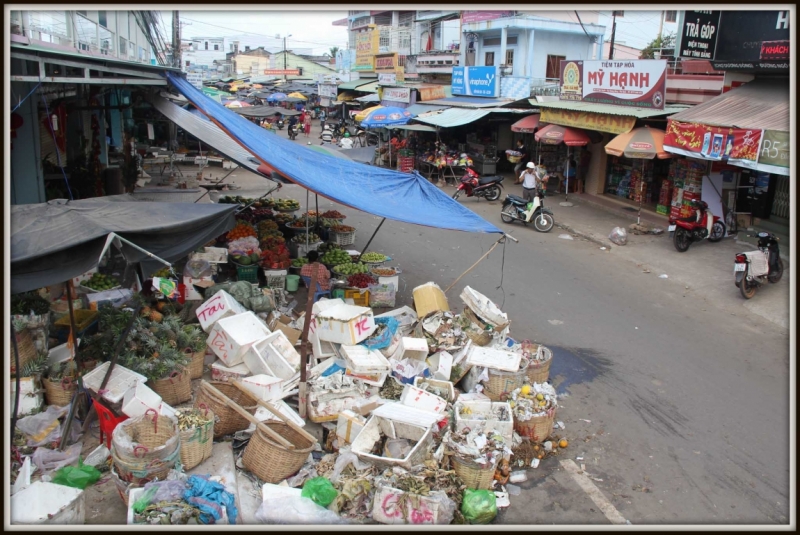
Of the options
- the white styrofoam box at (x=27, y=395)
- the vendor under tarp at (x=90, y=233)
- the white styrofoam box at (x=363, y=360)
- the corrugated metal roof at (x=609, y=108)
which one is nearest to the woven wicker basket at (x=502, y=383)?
the white styrofoam box at (x=363, y=360)

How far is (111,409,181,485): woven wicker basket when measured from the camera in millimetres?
4883

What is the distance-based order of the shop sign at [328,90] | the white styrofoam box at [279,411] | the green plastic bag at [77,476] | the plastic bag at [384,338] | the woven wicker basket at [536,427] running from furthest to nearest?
the shop sign at [328,90]
the plastic bag at [384,338]
the woven wicker basket at [536,427]
the white styrofoam box at [279,411]
the green plastic bag at [77,476]

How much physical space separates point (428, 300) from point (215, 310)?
2.79 metres

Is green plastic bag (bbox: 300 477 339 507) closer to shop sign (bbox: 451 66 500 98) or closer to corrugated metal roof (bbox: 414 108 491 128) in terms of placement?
corrugated metal roof (bbox: 414 108 491 128)

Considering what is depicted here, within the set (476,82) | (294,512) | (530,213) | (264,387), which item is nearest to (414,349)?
(264,387)

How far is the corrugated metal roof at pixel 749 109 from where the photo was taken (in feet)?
34.8

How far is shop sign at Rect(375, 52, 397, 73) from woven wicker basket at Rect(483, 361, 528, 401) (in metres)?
29.6

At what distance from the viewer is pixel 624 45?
98.1 feet

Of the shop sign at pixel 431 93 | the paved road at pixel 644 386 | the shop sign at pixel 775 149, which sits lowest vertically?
the paved road at pixel 644 386

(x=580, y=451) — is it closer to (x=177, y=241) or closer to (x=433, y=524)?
(x=433, y=524)

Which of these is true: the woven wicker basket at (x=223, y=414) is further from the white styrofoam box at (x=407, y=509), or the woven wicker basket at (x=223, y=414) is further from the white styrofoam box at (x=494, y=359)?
the white styrofoam box at (x=494, y=359)

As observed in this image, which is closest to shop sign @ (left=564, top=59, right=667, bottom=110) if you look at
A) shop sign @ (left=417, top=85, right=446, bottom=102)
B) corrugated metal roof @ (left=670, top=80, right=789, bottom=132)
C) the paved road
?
corrugated metal roof @ (left=670, top=80, right=789, bottom=132)

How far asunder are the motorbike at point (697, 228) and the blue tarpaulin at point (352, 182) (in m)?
5.32

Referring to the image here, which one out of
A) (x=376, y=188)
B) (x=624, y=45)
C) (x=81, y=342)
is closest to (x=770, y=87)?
(x=376, y=188)
